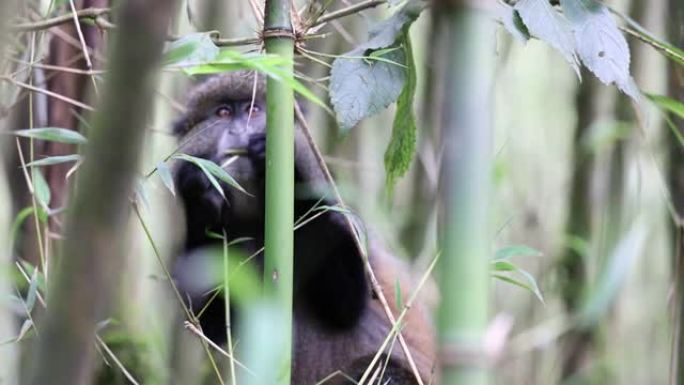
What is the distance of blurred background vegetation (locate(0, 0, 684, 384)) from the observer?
2506mm

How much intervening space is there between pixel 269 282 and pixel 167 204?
85.3 inches

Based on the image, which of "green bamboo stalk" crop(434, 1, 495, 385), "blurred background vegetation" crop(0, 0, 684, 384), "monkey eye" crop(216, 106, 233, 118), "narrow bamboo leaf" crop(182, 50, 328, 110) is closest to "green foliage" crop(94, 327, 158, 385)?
"blurred background vegetation" crop(0, 0, 684, 384)

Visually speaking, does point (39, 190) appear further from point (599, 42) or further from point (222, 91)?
point (222, 91)

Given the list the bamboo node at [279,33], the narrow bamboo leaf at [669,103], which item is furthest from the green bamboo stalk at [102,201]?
the narrow bamboo leaf at [669,103]

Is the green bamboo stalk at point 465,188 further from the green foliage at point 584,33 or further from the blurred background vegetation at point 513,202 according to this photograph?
the blurred background vegetation at point 513,202

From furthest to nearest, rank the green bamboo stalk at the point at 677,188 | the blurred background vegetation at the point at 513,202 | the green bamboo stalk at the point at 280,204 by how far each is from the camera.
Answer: the blurred background vegetation at the point at 513,202
the green bamboo stalk at the point at 677,188
the green bamboo stalk at the point at 280,204

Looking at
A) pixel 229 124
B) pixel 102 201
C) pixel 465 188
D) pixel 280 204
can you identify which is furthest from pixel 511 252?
pixel 229 124

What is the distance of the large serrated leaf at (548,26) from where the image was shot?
1.54m

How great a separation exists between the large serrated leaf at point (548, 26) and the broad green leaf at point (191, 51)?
0.47 metres

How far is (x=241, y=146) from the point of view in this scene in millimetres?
2912

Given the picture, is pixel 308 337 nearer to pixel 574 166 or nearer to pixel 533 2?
pixel 574 166

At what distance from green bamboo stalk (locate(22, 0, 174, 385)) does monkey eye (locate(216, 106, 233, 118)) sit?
2.50 m

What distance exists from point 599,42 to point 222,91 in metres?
1.87

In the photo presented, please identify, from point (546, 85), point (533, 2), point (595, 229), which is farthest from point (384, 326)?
point (546, 85)
